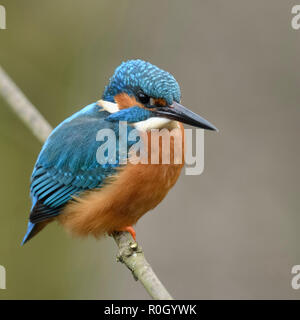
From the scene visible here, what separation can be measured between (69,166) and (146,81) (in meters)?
0.61

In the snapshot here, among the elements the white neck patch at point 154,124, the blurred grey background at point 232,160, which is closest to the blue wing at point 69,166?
the white neck patch at point 154,124

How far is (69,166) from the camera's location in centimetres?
259

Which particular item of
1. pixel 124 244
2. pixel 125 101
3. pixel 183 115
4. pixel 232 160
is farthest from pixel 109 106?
pixel 232 160

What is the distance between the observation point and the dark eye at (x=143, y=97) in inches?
94.1

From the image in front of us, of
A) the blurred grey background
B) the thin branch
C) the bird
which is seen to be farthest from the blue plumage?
the blurred grey background

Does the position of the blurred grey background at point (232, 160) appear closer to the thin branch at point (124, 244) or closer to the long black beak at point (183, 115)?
the thin branch at point (124, 244)

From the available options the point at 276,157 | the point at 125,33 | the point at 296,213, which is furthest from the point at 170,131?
the point at 125,33

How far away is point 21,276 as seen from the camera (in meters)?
4.20

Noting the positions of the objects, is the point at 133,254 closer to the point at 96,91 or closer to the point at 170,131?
the point at 170,131

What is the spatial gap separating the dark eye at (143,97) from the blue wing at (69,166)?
0.18 m

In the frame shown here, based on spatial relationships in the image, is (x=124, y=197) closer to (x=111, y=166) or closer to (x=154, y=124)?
(x=111, y=166)

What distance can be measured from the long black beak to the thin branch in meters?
0.60

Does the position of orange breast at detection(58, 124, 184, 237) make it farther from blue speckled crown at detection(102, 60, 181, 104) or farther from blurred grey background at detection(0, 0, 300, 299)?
blurred grey background at detection(0, 0, 300, 299)

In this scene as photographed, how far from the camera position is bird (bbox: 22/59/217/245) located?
7.75ft
